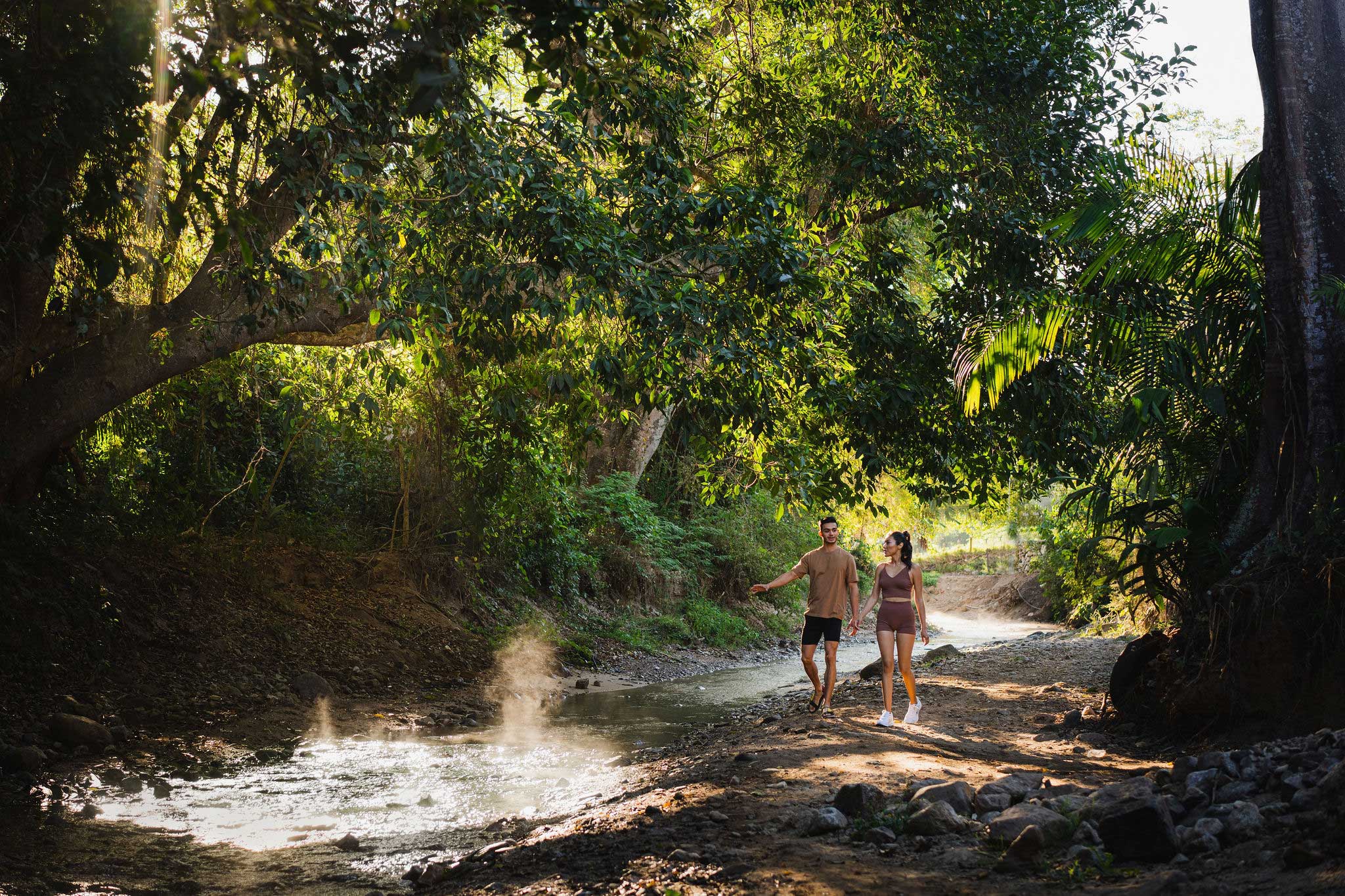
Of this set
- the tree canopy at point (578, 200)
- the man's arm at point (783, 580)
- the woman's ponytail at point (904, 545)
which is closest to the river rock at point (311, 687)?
the tree canopy at point (578, 200)

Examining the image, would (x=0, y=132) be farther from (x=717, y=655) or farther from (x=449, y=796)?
(x=717, y=655)

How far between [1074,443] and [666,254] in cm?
638

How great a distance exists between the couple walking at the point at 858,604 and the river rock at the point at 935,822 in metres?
3.45

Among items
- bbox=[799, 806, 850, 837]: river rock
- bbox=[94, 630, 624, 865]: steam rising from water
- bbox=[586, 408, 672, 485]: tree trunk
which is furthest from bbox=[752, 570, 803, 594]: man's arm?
bbox=[586, 408, 672, 485]: tree trunk

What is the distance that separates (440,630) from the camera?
1325 cm

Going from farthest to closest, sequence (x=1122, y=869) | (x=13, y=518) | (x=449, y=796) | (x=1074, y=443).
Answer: (x=1074, y=443), (x=13, y=518), (x=449, y=796), (x=1122, y=869)

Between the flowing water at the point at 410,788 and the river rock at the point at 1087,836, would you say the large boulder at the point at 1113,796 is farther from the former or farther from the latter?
the flowing water at the point at 410,788

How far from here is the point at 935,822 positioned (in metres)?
4.93

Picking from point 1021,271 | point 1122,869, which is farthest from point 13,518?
point 1021,271

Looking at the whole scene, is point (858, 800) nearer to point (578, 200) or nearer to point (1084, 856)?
point (1084, 856)

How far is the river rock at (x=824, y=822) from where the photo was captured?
510 cm

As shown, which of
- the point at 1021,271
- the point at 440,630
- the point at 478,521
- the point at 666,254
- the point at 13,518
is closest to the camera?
the point at 666,254

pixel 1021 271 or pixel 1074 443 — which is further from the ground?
pixel 1021 271

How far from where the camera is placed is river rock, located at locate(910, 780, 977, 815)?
5.22m
